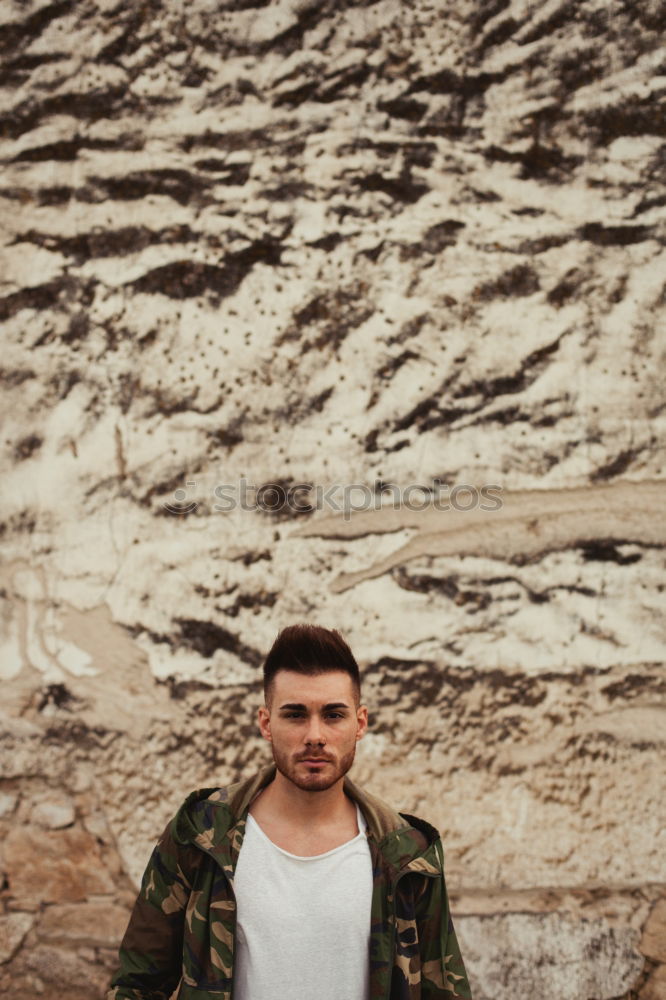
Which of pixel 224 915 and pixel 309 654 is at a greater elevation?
pixel 309 654

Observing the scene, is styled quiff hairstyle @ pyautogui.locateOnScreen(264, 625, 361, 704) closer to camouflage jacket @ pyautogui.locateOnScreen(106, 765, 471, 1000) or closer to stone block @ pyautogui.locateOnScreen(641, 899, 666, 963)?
camouflage jacket @ pyautogui.locateOnScreen(106, 765, 471, 1000)

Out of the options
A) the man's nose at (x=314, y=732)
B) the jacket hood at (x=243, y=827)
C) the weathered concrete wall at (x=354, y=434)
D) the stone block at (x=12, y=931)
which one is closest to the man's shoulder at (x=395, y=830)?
the jacket hood at (x=243, y=827)

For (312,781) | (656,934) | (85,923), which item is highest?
(312,781)

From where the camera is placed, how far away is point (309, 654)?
1.04 m

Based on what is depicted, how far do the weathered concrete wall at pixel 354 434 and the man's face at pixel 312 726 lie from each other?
64cm

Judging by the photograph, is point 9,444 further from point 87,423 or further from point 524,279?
point 524,279

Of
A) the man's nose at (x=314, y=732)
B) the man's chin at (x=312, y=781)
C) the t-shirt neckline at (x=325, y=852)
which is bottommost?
the t-shirt neckline at (x=325, y=852)

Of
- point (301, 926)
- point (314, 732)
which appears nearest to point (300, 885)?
point (301, 926)

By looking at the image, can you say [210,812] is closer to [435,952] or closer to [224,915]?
[224,915]

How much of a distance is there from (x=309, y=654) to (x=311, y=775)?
0.14 meters

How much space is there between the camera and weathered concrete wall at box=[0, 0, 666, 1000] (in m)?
1.66

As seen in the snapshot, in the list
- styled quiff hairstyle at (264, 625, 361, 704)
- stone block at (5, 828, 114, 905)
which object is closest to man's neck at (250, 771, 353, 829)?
styled quiff hairstyle at (264, 625, 361, 704)

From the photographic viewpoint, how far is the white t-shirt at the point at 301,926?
3.16 feet

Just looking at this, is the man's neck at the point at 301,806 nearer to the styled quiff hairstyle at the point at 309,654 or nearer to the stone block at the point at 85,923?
the styled quiff hairstyle at the point at 309,654
